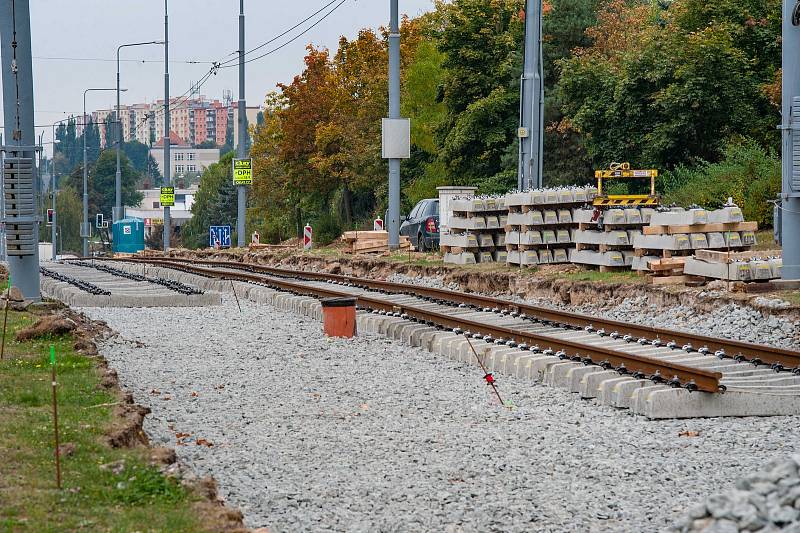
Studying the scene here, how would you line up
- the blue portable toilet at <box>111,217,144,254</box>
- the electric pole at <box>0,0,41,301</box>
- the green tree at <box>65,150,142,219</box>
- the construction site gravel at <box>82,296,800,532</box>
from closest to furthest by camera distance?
the construction site gravel at <box>82,296,800,532</box> → the electric pole at <box>0,0,41,301</box> → the blue portable toilet at <box>111,217,144,254</box> → the green tree at <box>65,150,142,219</box>

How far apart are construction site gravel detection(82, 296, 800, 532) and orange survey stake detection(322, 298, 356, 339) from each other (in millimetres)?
2410

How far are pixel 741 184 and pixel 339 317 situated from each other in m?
15.7

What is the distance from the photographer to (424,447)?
988cm

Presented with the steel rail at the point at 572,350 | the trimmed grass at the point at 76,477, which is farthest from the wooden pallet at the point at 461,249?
the trimmed grass at the point at 76,477

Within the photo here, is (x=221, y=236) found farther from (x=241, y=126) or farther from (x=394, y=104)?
(x=394, y=104)

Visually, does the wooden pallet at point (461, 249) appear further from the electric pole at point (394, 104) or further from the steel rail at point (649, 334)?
the steel rail at point (649, 334)

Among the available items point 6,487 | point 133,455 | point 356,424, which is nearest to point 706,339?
point 356,424

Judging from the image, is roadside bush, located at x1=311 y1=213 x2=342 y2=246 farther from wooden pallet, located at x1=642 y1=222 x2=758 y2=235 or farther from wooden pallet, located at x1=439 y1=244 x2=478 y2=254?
wooden pallet, located at x1=642 y1=222 x2=758 y2=235

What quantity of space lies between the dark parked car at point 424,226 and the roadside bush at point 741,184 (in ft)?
24.2

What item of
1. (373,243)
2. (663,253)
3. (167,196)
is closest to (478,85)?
(167,196)

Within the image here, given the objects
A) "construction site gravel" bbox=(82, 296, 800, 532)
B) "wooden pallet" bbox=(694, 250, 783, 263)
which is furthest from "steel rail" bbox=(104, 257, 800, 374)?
"wooden pallet" bbox=(694, 250, 783, 263)

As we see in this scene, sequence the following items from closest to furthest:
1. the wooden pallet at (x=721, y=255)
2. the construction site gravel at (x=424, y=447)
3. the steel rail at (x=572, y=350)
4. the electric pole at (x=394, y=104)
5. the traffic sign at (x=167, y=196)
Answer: the construction site gravel at (x=424, y=447) < the steel rail at (x=572, y=350) < the wooden pallet at (x=721, y=255) < the electric pole at (x=394, y=104) < the traffic sign at (x=167, y=196)

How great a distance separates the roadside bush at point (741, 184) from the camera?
28.6 m

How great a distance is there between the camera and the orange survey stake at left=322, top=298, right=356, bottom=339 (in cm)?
1758
